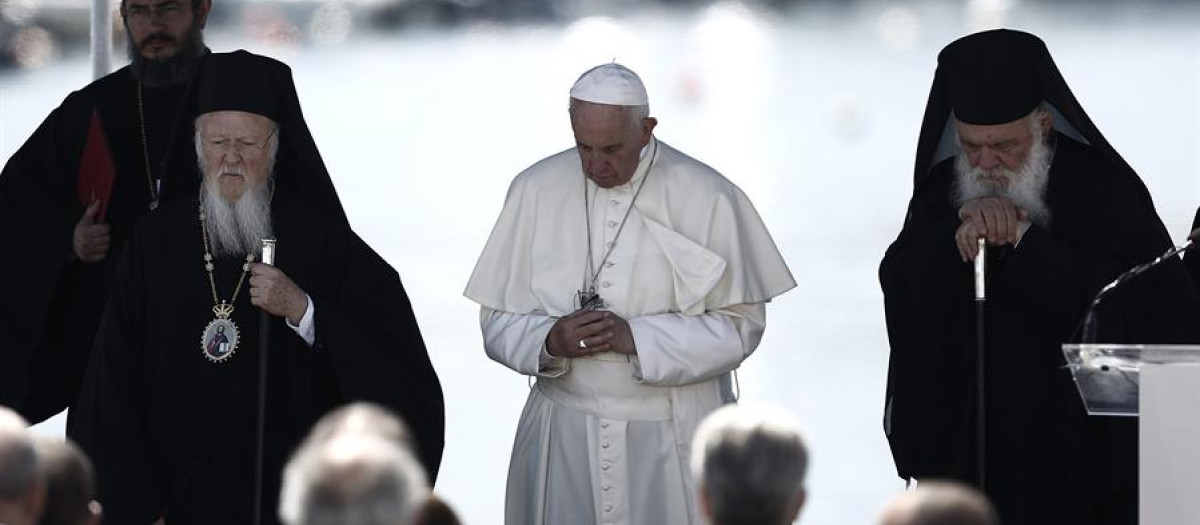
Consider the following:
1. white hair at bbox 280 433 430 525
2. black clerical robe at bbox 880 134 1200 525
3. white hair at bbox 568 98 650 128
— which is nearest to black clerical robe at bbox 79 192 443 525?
white hair at bbox 568 98 650 128

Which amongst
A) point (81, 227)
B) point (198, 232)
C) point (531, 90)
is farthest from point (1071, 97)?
point (531, 90)

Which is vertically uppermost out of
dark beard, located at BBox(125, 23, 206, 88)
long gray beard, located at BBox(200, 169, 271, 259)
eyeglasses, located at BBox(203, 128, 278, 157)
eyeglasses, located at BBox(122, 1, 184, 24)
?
eyeglasses, located at BBox(122, 1, 184, 24)

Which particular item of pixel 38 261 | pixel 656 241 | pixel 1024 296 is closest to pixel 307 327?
pixel 656 241

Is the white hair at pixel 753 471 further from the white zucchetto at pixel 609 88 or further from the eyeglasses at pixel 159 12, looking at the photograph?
the eyeglasses at pixel 159 12

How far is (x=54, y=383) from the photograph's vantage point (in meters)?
7.11

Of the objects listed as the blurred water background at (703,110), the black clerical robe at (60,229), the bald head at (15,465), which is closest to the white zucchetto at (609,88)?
the black clerical robe at (60,229)

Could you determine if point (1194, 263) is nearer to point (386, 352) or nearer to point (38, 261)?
point (386, 352)

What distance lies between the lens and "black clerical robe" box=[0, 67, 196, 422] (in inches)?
276

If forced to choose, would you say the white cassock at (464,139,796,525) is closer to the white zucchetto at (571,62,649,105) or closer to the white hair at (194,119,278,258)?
the white zucchetto at (571,62,649,105)

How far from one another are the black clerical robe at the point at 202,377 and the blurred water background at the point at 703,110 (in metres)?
3.30

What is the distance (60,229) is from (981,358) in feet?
8.26

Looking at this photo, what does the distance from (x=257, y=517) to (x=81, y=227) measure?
1.13m

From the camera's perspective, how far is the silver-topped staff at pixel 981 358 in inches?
235

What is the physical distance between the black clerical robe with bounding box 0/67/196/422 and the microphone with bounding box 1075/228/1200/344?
2.53 m
